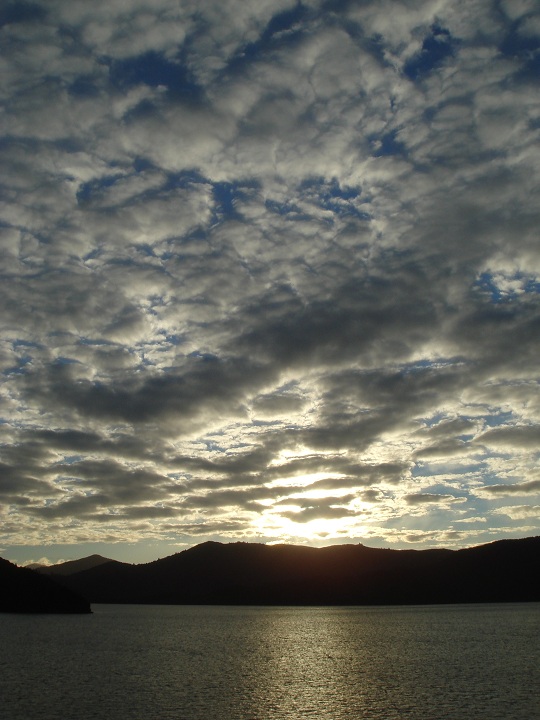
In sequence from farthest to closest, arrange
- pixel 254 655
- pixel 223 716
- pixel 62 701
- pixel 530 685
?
pixel 254 655 → pixel 530 685 → pixel 62 701 → pixel 223 716

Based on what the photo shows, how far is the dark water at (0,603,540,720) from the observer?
5800 centimetres

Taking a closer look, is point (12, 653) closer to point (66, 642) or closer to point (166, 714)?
point (66, 642)

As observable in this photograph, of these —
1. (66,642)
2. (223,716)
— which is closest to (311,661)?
(223,716)

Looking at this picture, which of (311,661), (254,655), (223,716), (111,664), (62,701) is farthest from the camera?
(254,655)

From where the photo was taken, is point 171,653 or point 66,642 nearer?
point 171,653

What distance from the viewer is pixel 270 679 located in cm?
7931

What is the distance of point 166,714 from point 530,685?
41.9 metres

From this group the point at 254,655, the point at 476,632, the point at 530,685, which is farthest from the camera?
the point at 476,632

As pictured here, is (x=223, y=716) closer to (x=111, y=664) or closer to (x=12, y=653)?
(x=111, y=664)

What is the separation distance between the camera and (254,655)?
109 meters

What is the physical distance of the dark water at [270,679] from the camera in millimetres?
58000

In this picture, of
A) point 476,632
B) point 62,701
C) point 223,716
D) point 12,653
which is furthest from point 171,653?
point 476,632

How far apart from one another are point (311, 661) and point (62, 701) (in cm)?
4956

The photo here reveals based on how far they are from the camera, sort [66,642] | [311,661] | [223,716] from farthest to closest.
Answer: [66,642] < [311,661] < [223,716]
